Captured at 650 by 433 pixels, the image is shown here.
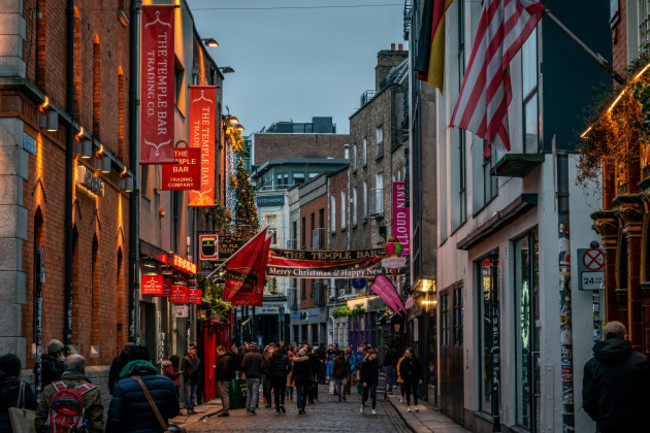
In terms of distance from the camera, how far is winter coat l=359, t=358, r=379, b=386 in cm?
2916

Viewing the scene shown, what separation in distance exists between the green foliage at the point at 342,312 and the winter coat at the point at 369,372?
31497mm

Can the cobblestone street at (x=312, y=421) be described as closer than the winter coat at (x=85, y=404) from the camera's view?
No

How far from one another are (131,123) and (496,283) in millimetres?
9369

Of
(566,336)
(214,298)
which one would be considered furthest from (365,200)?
(566,336)

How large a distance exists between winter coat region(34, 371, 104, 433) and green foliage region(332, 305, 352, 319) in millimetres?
51036

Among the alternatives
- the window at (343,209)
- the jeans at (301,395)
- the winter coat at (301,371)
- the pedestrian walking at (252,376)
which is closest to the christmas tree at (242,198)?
the window at (343,209)

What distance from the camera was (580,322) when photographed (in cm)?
1393

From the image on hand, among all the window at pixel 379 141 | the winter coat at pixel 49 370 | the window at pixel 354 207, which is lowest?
the winter coat at pixel 49 370

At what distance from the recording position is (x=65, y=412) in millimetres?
9945

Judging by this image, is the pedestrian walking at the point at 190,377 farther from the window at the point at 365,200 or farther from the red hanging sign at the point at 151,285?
the window at the point at 365,200

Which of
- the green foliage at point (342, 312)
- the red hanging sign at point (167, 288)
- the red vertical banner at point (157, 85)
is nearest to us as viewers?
the red vertical banner at point (157, 85)

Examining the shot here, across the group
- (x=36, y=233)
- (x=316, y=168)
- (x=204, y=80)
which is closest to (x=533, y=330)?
(x=36, y=233)

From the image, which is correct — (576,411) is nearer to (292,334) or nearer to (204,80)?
(204,80)

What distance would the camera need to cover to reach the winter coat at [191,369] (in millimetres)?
28344
